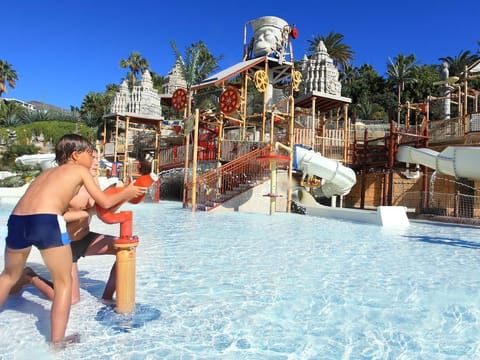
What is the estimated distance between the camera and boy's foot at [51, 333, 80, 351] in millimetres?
2547

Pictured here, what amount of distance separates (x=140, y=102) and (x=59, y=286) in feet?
74.3

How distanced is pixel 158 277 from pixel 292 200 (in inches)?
417

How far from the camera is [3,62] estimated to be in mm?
52375

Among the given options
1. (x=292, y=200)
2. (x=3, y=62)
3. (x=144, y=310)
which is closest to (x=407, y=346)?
(x=144, y=310)

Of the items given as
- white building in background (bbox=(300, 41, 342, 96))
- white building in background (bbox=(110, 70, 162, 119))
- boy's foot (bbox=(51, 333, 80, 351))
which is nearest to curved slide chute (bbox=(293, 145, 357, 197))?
white building in background (bbox=(300, 41, 342, 96))

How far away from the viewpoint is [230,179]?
14.4 metres

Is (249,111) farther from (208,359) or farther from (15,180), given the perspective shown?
(208,359)

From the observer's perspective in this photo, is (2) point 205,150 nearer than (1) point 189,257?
No

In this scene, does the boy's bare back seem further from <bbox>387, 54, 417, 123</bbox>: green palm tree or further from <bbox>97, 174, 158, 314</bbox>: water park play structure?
<bbox>387, 54, 417, 123</bbox>: green palm tree

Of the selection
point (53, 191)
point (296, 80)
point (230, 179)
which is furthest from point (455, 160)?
point (53, 191)

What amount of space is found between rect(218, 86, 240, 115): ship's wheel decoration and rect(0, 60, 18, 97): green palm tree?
146 ft

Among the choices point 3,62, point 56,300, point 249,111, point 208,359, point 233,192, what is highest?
point 3,62

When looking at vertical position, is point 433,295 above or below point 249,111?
below

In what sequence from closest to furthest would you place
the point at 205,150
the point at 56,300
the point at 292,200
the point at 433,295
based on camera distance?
the point at 56,300 < the point at 433,295 < the point at 292,200 < the point at 205,150
